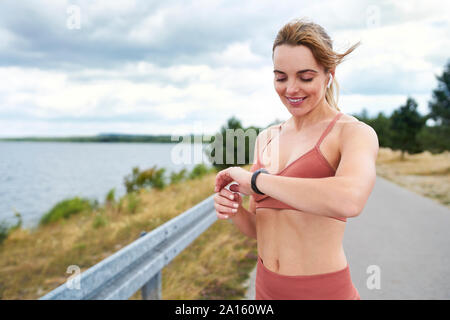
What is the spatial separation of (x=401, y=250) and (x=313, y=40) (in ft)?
19.1

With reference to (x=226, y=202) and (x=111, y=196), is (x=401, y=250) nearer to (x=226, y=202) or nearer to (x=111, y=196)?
(x=226, y=202)

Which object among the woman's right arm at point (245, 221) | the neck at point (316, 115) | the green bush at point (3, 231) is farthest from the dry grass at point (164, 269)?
the neck at point (316, 115)

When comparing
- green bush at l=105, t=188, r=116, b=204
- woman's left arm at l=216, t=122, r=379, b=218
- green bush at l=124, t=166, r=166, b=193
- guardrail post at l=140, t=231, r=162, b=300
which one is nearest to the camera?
woman's left arm at l=216, t=122, r=379, b=218

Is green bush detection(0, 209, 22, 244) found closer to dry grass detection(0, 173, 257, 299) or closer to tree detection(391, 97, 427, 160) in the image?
dry grass detection(0, 173, 257, 299)

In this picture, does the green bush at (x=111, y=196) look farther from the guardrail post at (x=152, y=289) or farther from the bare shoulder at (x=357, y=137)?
the bare shoulder at (x=357, y=137)

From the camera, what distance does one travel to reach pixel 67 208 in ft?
42.0

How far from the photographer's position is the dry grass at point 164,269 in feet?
14.8

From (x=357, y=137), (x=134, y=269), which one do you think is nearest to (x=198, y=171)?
(x=134, y=269)

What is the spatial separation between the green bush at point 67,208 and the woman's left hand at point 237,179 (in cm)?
1183

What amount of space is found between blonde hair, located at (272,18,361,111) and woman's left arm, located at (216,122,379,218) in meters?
0.29

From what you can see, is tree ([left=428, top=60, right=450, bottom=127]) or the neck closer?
the neck

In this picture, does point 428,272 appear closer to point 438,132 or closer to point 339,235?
point 339,235

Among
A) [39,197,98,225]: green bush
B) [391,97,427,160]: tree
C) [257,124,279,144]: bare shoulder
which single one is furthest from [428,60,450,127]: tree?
[257,124,279,144]: bare shoulder

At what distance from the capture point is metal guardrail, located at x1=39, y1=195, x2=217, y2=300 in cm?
227
